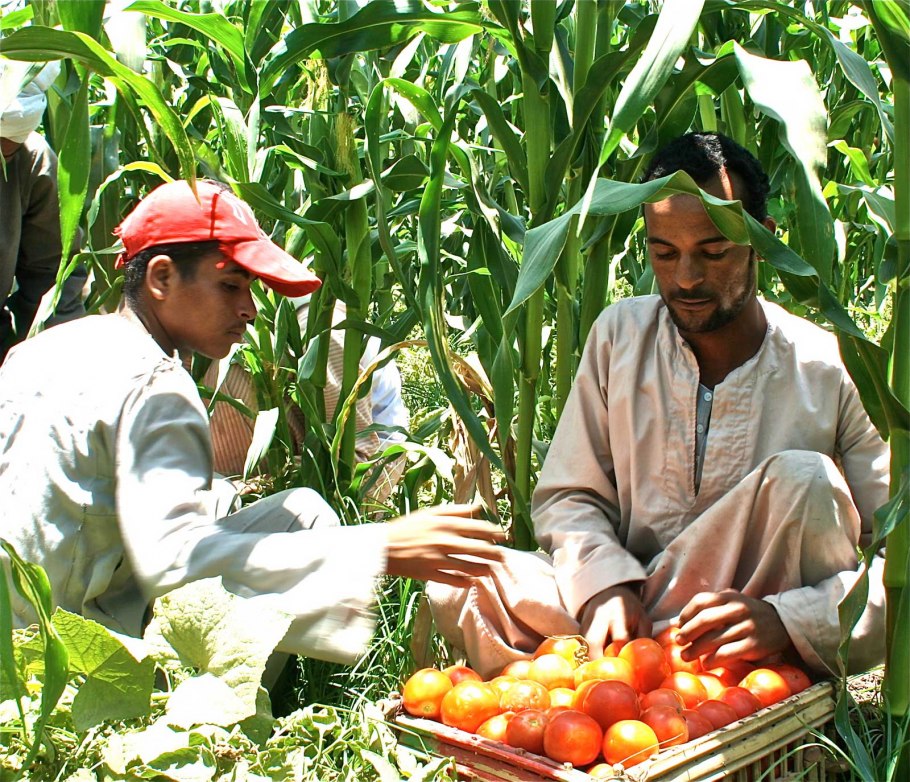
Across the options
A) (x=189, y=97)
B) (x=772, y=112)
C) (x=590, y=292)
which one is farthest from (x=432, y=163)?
(x=189, y=97)

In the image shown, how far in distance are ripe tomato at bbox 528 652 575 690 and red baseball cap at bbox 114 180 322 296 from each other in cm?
86

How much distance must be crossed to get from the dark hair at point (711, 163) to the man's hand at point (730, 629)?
31.1 inches

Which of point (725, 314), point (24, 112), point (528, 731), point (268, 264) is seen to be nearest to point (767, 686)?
point (528, 731)

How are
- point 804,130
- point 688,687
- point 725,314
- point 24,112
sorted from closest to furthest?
1. point 804,130
2. point 688,687
3. point 725,314
4. point 24,112

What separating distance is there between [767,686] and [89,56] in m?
1.48

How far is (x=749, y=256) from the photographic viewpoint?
2.24 metres

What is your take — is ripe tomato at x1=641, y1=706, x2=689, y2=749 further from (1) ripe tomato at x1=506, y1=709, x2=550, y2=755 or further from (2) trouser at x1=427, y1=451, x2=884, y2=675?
(2) trouser at x1=427, y1=451, x2=884, y2=675

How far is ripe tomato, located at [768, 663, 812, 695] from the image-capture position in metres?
1.94

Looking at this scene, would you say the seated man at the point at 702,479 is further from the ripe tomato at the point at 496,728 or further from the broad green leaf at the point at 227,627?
the broad green leaf at the point at 227,627

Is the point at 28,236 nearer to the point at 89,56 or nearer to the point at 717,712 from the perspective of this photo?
the point at 89,56

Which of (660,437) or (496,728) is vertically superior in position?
(660,437)

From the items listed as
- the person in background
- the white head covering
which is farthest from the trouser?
the person in background

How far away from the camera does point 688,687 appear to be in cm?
189

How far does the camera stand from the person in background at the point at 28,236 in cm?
314
